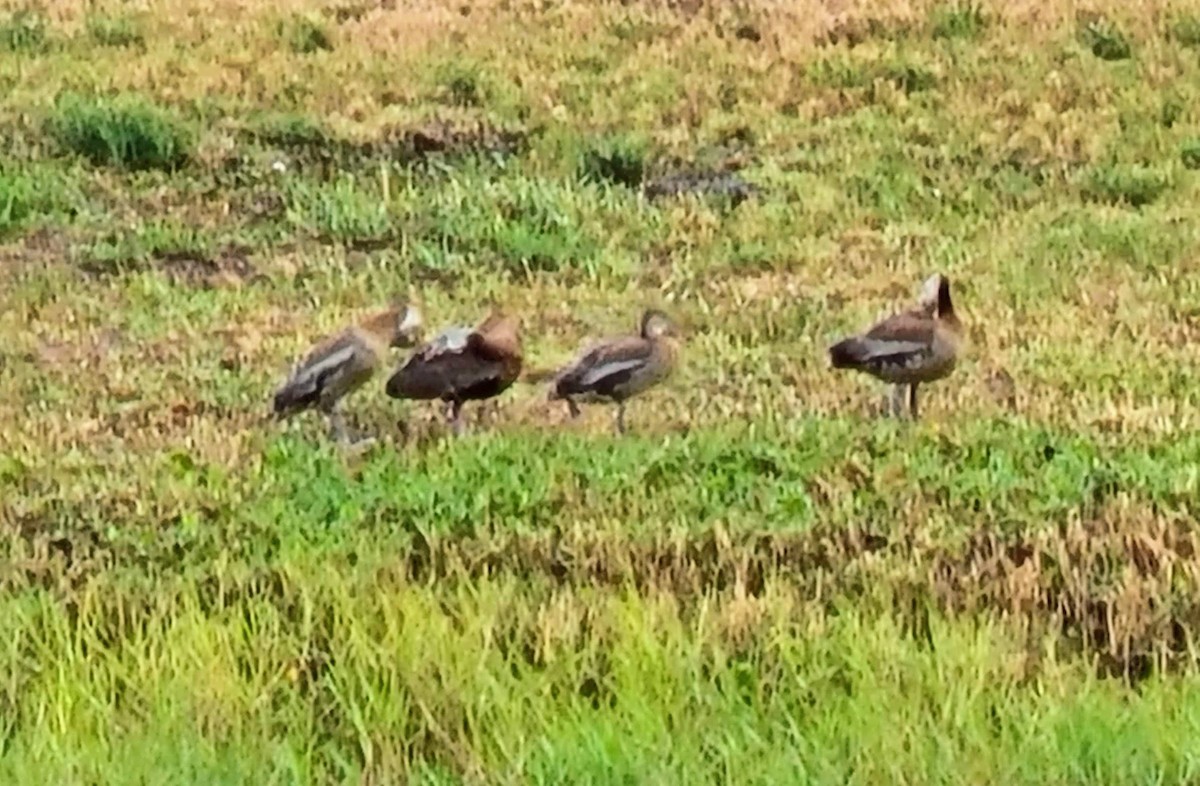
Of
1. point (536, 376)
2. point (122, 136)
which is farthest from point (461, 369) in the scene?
point (122, 136)

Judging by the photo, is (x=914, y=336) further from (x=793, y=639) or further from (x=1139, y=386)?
(x=793, y=639)

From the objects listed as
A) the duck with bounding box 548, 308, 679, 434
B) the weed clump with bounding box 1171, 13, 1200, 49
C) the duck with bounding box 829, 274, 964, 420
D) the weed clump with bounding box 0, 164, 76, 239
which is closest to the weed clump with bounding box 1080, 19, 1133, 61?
the weed clump with bounding box 1171, 13, 1200, 49

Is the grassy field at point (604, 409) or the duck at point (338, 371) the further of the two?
the duck at point (338, 371)

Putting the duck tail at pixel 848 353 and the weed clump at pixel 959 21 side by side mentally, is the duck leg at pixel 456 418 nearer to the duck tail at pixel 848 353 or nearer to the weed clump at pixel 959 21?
the duck tail at pixel 848 353

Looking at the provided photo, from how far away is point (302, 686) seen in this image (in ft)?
18.9

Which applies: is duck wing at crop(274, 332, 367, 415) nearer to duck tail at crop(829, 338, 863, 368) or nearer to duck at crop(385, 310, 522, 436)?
duck at crop(385, 310, 522, 436)

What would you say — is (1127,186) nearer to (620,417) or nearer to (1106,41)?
(1106,41)

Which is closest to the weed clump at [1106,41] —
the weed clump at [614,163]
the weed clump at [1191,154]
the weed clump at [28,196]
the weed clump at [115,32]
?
the weed clump at [1191,154]

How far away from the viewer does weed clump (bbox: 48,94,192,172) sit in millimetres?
14844

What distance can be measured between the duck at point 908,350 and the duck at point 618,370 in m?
0.67

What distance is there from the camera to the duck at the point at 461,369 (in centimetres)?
867

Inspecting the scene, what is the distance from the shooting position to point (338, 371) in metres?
8.75

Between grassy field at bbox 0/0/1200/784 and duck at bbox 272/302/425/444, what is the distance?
0.68 feet

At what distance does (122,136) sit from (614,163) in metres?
3.09
